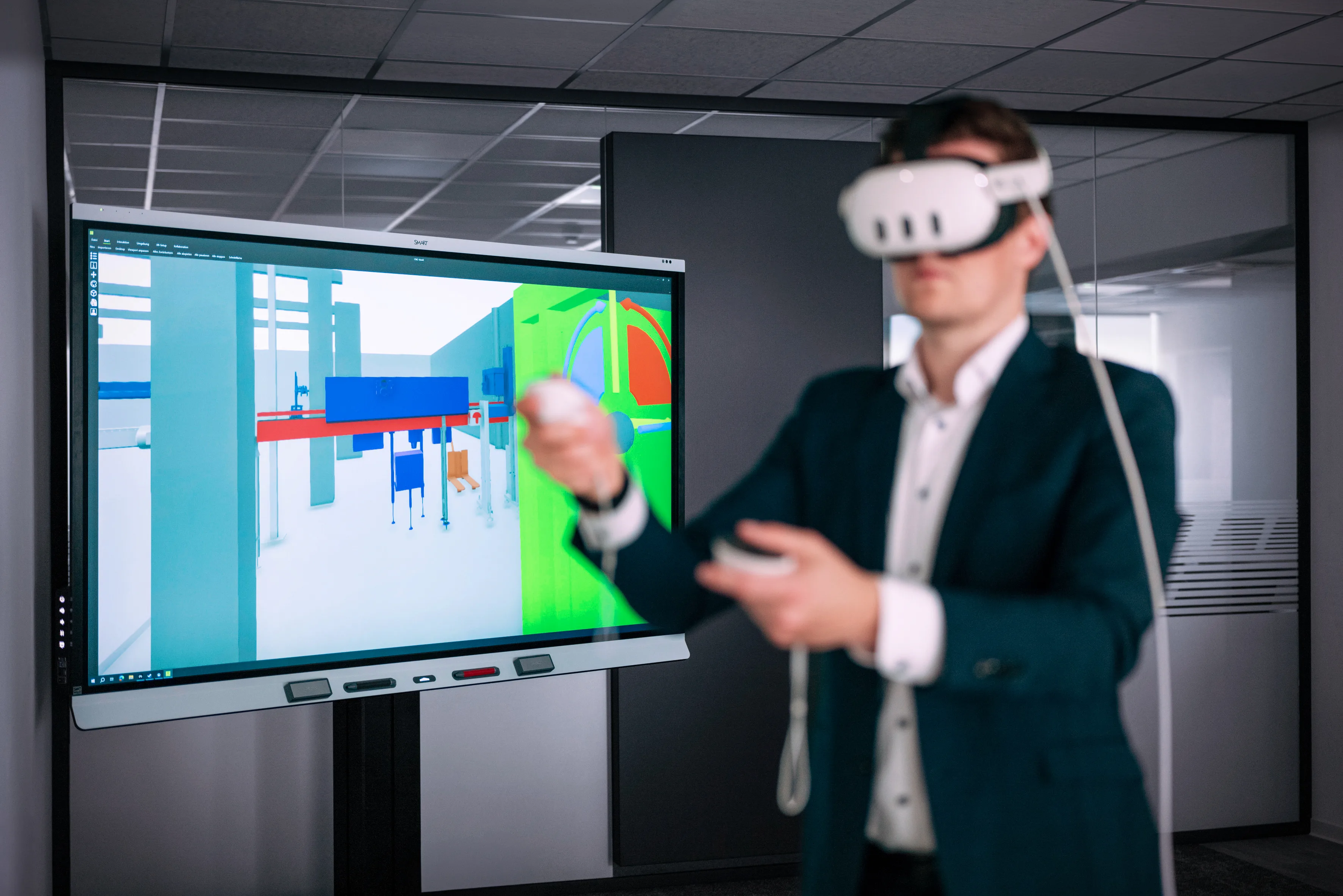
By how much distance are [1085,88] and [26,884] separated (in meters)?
3.80

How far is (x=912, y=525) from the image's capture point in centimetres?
100

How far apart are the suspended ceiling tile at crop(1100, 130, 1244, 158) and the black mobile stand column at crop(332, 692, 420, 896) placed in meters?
3.26

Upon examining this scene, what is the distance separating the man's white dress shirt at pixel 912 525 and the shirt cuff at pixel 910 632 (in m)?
0.17

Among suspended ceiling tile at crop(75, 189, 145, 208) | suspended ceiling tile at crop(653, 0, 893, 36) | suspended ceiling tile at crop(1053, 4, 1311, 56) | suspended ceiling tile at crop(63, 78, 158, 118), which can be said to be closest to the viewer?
suspended ceiling tile at crop(653, 0, 893, 36)

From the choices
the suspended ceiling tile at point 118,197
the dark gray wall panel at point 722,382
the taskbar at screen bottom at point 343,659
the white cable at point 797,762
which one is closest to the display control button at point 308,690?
the taskbar at screen bottom at point 343,659

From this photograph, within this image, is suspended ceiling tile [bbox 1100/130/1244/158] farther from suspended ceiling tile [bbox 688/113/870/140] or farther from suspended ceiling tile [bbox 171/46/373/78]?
suspended ceiling tile [bbox 171/46/373/78]

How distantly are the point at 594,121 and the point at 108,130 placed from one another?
1548 millimetres

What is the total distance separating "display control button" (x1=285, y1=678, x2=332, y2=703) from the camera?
234cm

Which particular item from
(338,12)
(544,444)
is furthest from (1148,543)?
(338,12)

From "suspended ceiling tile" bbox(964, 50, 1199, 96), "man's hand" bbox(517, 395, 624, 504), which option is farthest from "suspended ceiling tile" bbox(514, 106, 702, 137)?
"man's hand" bbox(517, 395, 624, 504)

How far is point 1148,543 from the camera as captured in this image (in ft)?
2.98

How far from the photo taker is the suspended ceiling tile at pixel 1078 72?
347 centimetres

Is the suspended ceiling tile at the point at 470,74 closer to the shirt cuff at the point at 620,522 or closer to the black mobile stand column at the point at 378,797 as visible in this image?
the black mobile stand column at the point at 378,797

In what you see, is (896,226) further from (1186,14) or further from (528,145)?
(528,145)
